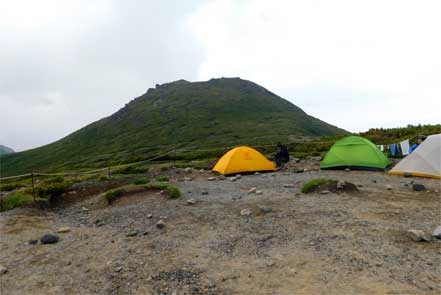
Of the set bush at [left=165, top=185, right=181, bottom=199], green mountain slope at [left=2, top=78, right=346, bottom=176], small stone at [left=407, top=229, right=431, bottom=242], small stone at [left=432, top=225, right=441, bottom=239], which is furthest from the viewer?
green mountain slope at [left=2, top=78, right=346, bottom=176]

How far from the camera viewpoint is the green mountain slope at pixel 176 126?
11500 cm

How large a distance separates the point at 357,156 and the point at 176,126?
406 ft

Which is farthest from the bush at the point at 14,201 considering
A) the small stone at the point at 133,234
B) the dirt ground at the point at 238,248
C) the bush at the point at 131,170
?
the bush at the point at 131,170

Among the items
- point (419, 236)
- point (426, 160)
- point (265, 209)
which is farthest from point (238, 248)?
point (426, 160)

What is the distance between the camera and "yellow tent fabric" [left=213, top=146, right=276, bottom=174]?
1898 cm

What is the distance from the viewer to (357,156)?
17875 millimetres

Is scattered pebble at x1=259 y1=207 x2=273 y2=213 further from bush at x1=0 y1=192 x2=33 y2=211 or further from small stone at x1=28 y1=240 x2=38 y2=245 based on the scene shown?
bush at x1=0 y1=192 x2=33 y2=211

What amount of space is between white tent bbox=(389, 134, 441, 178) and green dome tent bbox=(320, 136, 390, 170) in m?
2.62

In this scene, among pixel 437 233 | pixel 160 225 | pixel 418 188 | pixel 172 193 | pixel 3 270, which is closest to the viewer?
pixel 3 270

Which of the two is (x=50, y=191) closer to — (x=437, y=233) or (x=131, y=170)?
(x=131, y=170)

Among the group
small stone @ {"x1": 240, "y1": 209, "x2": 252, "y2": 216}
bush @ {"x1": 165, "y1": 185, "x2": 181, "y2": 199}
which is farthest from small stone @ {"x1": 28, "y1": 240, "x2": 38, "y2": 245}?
small stone @ {"x1": 240, "y1": 209, "x2": 252, "y2": 216}

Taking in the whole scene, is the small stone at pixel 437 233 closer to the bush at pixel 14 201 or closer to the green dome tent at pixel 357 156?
the green dome tent at pixel 357 156

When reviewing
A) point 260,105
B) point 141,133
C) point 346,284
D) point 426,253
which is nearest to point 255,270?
point 346,284

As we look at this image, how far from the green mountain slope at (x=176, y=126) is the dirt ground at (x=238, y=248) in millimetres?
89179
